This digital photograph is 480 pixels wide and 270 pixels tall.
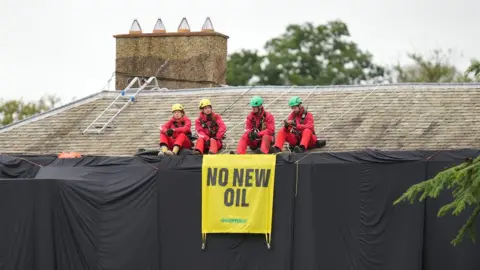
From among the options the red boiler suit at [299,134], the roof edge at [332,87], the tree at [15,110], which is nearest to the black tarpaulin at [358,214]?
the red boiler suit at [299,134]

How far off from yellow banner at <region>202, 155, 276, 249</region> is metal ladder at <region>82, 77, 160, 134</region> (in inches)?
212

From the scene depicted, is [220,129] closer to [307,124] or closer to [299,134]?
[299,134]

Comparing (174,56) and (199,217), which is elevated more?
(174,56)

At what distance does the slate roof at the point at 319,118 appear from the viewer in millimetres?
24219

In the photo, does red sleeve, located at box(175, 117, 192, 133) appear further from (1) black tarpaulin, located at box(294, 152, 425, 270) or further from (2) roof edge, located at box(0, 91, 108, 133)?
(2) roof edge, located at box(0, 91, 108, 133)

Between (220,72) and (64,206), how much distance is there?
28.4ft

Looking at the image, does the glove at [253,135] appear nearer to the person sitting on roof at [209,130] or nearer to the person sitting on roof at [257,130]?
the person sitting on roof at [257,130]

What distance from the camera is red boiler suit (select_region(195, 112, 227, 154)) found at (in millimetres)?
23953

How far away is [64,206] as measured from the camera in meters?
23.2

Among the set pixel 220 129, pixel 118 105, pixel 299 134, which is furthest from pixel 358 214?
pixel 118 105

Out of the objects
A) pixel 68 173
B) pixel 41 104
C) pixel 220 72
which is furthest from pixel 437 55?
pixel 68 173

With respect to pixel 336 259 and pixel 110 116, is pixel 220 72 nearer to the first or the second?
pixel 110 116

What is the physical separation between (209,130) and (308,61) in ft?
128

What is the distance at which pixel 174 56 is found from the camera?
31.2m
